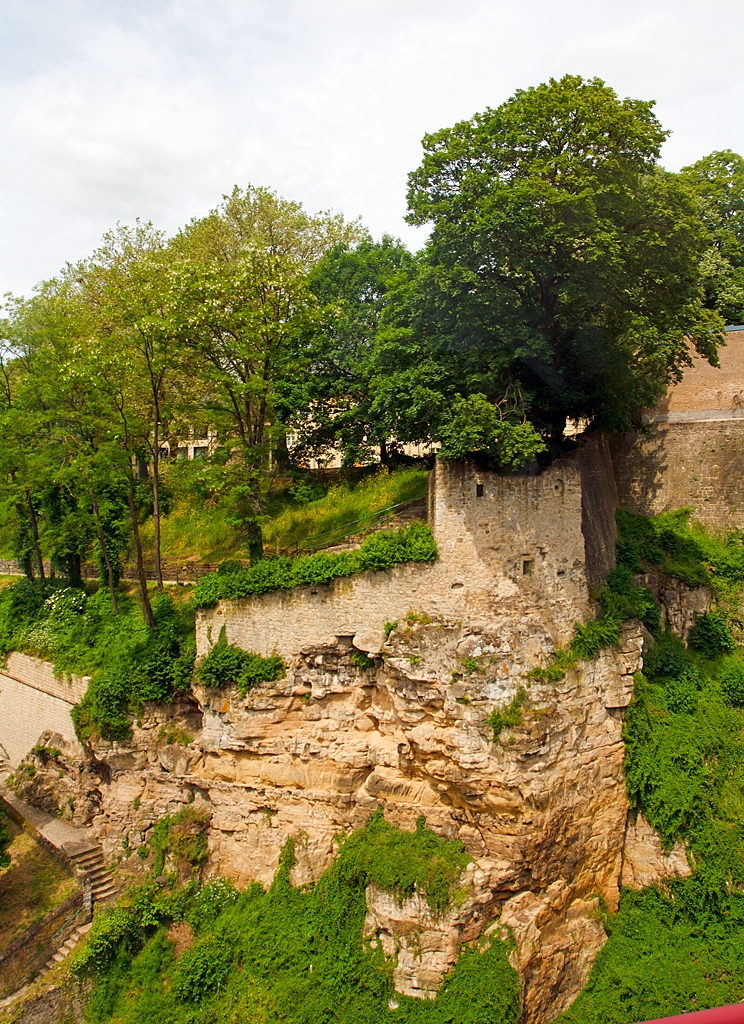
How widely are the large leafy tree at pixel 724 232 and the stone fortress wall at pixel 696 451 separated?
2248 mm

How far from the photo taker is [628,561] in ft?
59.0

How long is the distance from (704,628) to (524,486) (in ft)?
24.9

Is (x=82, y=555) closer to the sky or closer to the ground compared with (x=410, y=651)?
closer to the sky

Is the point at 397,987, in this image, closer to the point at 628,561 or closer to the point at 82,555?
the point at 628,561

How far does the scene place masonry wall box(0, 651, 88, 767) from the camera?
65.3ft

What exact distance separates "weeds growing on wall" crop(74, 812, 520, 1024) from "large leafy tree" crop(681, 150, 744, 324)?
65.8 feet

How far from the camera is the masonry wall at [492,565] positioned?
14.3 metres

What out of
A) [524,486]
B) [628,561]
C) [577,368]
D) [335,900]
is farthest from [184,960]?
[577,368]

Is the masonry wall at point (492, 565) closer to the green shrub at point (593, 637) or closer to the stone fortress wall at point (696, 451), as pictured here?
the green shrub at point (593, 637)

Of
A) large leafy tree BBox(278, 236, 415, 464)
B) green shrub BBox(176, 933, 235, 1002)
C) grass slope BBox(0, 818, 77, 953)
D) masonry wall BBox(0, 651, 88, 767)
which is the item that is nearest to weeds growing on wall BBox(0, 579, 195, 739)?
masonry wall BBox(0, 651, 88, 767)

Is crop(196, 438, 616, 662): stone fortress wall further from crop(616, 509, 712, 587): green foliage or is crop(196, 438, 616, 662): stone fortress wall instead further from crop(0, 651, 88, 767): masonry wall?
crop(0, 651, 88, 767): masonry wall

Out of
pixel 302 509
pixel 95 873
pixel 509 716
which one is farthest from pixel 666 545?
pixel 95 873

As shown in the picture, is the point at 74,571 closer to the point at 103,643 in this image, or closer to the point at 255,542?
the point at 103,643

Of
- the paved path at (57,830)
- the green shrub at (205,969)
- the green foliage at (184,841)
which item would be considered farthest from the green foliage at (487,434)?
the paved path at (57,830)
